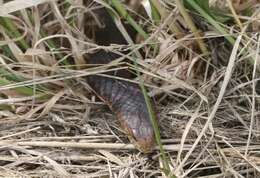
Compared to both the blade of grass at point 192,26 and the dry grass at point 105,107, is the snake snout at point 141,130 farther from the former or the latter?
the blade of grass at point 192,26

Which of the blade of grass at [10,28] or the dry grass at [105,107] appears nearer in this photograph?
the dry grass at [105,107]

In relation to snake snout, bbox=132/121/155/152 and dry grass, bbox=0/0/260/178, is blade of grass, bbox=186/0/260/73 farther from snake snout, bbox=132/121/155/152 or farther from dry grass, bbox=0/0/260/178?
snake snout, bbox=132/121/155/152

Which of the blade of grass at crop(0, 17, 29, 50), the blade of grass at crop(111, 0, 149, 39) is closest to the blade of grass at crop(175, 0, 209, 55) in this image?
the blade of grass at crop(111, 0, 149, 39)

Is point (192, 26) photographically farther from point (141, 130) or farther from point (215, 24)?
point (141, 130)

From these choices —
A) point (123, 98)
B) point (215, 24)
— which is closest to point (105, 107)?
point (123, 98)

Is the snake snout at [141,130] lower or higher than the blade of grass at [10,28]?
lower

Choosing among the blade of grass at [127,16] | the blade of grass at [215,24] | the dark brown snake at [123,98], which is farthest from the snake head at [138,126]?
the blade of grass at [215,24]

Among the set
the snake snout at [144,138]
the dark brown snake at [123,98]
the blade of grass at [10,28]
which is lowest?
the snake snout at [144,138]
